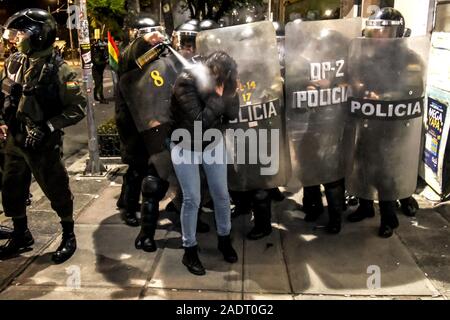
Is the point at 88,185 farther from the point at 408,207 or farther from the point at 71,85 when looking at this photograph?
the point at 408,207

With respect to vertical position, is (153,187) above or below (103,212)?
above

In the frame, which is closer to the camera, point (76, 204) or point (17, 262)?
point (17, 262)

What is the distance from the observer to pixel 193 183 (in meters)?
3.44

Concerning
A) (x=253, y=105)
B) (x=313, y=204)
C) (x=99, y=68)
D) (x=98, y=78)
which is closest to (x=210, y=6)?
(x=99, y=68)

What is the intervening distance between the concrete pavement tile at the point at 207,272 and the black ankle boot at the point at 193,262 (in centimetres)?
3

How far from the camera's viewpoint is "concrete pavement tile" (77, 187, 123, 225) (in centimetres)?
464

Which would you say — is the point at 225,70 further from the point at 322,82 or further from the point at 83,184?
the point at 83,184

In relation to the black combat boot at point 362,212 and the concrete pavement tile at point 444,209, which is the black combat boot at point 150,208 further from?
the concrete pavement tile at point 444,209

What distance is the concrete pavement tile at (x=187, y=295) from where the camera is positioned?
3236 millimetres

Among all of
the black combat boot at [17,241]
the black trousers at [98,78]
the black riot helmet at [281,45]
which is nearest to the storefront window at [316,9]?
the black trousers at [98,78]

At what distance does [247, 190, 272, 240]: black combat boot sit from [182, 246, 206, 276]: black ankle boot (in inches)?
30.0

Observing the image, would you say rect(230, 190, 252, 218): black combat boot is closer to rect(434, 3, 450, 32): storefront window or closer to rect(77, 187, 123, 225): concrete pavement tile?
rect(77, 187, 123, 225): concrete pavement tile

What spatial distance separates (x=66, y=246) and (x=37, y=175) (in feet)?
2.16
